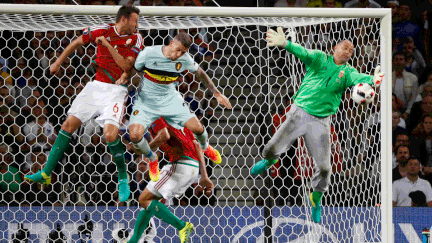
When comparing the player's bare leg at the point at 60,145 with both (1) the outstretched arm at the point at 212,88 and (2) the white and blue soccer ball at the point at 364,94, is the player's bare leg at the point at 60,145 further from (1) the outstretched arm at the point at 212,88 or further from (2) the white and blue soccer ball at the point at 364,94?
(2) the white and blue soccer ball at the point at 364,94

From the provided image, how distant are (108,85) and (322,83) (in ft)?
5.02

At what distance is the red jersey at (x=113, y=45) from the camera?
417cm

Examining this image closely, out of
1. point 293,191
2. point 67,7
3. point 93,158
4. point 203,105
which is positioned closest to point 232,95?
point 203,105

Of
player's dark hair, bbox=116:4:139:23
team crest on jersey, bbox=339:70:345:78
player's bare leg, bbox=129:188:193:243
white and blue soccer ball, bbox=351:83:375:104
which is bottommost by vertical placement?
player's bare leg, bbox=129:188:193:243

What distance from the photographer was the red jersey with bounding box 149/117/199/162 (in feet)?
14.5

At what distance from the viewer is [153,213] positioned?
4.48 m

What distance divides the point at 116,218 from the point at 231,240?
3.34 feet

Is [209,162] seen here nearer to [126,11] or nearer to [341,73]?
[341,73]

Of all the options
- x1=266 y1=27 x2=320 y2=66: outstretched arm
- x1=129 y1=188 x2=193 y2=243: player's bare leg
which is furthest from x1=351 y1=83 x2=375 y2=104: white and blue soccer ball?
x1=129 y1=188 x2=193 y2=243: player's bare leg

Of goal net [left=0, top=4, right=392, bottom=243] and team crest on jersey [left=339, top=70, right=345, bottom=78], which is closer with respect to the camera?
team crest on jersey [left=339, top=70, right=345, bottom=78]

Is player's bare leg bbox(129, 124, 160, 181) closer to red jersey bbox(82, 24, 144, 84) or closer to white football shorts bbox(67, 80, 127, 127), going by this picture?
white football shorts bbox(67, 80, 127, 127)

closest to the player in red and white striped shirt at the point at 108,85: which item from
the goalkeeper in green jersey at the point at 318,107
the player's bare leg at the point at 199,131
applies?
the player's bare leg at the point at 199,131

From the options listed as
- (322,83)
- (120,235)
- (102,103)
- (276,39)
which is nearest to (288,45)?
(276,39)

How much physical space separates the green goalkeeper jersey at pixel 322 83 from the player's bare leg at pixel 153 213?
4.11ft
